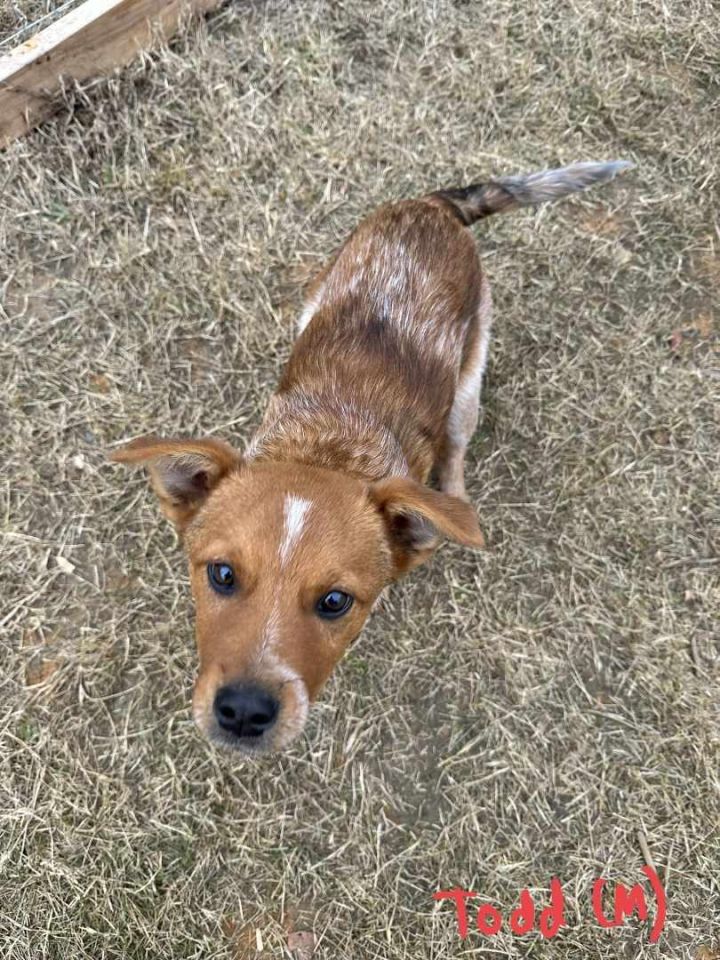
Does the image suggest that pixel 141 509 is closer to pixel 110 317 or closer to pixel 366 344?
pixel 110 317

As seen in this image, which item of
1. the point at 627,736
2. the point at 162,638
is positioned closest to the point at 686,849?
the point at 627,736

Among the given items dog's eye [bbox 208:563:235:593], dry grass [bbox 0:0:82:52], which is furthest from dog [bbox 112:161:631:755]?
dry grass [bbox 0:0:82:52]

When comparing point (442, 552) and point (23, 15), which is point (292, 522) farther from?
point (23, 15)

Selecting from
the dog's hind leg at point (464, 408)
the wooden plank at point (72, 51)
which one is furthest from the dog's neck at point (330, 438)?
the wooden plank at point (72, 51)

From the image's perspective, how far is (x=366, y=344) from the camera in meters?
3.65

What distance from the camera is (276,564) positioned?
260cm

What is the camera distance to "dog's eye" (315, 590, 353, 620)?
107 inches

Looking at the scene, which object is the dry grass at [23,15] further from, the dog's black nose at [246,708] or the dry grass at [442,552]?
the dog's black nose at [246,708]

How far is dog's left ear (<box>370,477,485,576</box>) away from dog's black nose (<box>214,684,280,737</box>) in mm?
860

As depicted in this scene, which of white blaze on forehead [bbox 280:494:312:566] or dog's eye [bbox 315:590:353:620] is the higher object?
white blaze on forehead [bbox 280:494:312:566]

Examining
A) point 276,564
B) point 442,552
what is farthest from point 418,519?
point 442,552

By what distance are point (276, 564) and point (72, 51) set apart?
3.96 m

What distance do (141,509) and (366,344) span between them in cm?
172

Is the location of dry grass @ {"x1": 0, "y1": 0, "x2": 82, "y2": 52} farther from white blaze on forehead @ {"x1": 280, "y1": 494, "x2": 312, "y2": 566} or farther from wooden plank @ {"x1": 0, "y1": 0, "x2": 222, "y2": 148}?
white blaze on forehead @ {"x1": 280, "y1": 494, "x2": 312, "y2": 566}
